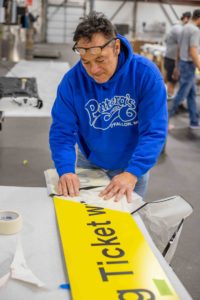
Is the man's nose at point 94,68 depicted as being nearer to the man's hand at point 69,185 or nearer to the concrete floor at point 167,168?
the man's hand at point 69,185

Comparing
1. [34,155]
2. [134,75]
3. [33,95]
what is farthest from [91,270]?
[34,155]

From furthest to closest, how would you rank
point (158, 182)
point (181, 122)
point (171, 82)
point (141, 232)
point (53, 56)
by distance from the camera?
point (53, 56) → point (171, 82) → point (181, 122) → point (158, 182) → point (141, 232)

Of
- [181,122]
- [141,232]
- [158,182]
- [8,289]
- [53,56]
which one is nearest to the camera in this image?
[8,289]

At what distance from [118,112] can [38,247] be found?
64cm

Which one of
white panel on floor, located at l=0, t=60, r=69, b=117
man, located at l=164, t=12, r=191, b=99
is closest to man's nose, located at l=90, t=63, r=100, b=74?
white panel on floor, located at l=0, t=60, r=69, b=117

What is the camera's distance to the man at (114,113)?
1554 millimetres

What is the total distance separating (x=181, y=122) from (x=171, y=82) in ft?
3.62

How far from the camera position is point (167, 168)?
163 inches

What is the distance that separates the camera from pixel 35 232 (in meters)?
1.31

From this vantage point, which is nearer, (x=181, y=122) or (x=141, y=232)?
(x=141, y=232)

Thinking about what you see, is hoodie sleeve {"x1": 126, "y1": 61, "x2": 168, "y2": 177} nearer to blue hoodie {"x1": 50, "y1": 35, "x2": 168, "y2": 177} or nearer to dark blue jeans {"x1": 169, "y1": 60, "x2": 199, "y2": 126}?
blue hoodie {"x1": 50, "y1": 35, "x2": 168, "y2": 177}

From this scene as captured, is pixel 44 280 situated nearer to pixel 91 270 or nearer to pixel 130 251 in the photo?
pixel 91 270

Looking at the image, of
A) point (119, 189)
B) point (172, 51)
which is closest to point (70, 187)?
point (119, 189)

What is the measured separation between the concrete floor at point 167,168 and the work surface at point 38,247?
1.10 meters
